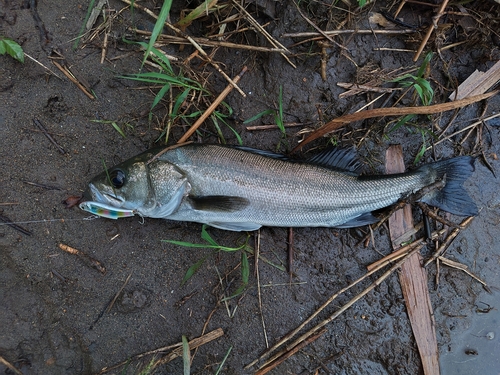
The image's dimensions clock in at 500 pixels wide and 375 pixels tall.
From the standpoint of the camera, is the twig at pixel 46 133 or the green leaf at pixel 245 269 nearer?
the green leaf at pixel 245 269

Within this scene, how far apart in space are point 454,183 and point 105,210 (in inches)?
139

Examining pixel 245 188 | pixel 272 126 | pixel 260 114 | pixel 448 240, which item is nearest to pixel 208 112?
pixel 260 114

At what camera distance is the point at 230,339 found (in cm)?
383

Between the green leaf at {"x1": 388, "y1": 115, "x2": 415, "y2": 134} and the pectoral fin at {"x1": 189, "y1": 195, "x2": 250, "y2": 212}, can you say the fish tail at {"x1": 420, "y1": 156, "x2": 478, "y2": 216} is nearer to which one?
the green leaf at {"x1": 388, "y1": 115, "x2": 415, "y2": 134}

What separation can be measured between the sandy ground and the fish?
13.6 inches

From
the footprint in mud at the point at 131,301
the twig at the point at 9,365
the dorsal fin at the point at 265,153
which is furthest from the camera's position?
the footprint in mud at the point at 131,301

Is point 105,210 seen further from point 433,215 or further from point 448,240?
point 448,240

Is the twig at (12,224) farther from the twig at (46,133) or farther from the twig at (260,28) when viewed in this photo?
the twig at (260,28)

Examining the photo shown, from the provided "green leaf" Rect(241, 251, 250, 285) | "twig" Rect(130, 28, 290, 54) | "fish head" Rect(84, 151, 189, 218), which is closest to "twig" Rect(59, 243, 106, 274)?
"fish head" Rect(84, 151, 189, 218)

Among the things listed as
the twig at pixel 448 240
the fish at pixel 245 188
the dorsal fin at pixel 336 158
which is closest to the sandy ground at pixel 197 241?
the twig at pixel 448 240

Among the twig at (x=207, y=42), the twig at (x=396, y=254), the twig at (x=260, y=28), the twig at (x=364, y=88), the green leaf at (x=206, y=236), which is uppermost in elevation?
the twig at (x=260, y=28)

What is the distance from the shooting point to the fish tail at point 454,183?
3.74 meters

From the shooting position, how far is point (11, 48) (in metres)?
3.60

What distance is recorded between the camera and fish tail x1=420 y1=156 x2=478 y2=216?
374 cm
